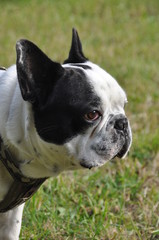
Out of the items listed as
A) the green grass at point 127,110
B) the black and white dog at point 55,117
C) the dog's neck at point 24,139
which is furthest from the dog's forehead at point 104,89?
the green grass at point 127,110

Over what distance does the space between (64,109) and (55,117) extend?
0.06m

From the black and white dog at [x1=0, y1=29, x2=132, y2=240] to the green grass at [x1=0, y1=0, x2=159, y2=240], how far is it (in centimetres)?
79

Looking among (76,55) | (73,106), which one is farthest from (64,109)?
(76,55)

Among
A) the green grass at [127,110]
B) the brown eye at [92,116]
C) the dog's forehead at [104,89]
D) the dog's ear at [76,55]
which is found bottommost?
the green grass at [127,110]

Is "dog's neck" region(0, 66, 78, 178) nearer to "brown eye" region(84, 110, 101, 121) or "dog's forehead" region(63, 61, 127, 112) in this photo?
"brown eye" region(84, 110, 101, 121)

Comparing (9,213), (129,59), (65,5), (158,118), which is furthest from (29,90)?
(65,5)

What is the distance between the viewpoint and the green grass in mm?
3219

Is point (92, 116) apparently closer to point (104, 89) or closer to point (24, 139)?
point (104, 89)

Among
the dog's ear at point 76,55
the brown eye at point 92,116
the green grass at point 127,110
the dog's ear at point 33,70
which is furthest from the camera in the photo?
the green grass at point 127,110

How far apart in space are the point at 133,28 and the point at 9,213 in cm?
584

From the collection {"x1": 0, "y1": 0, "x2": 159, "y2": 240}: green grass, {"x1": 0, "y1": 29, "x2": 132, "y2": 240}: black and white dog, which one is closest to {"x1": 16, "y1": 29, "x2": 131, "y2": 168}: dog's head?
{"x1": 0, "y1": 29, "x2": 132, "y2": 240}: black and white dog

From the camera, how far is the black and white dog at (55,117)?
2338 mm

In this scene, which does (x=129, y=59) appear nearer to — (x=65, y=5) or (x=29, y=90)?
(x=65, y=5)

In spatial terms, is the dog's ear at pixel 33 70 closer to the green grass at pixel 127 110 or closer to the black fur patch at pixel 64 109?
the black fur patch at pixel 64 109
